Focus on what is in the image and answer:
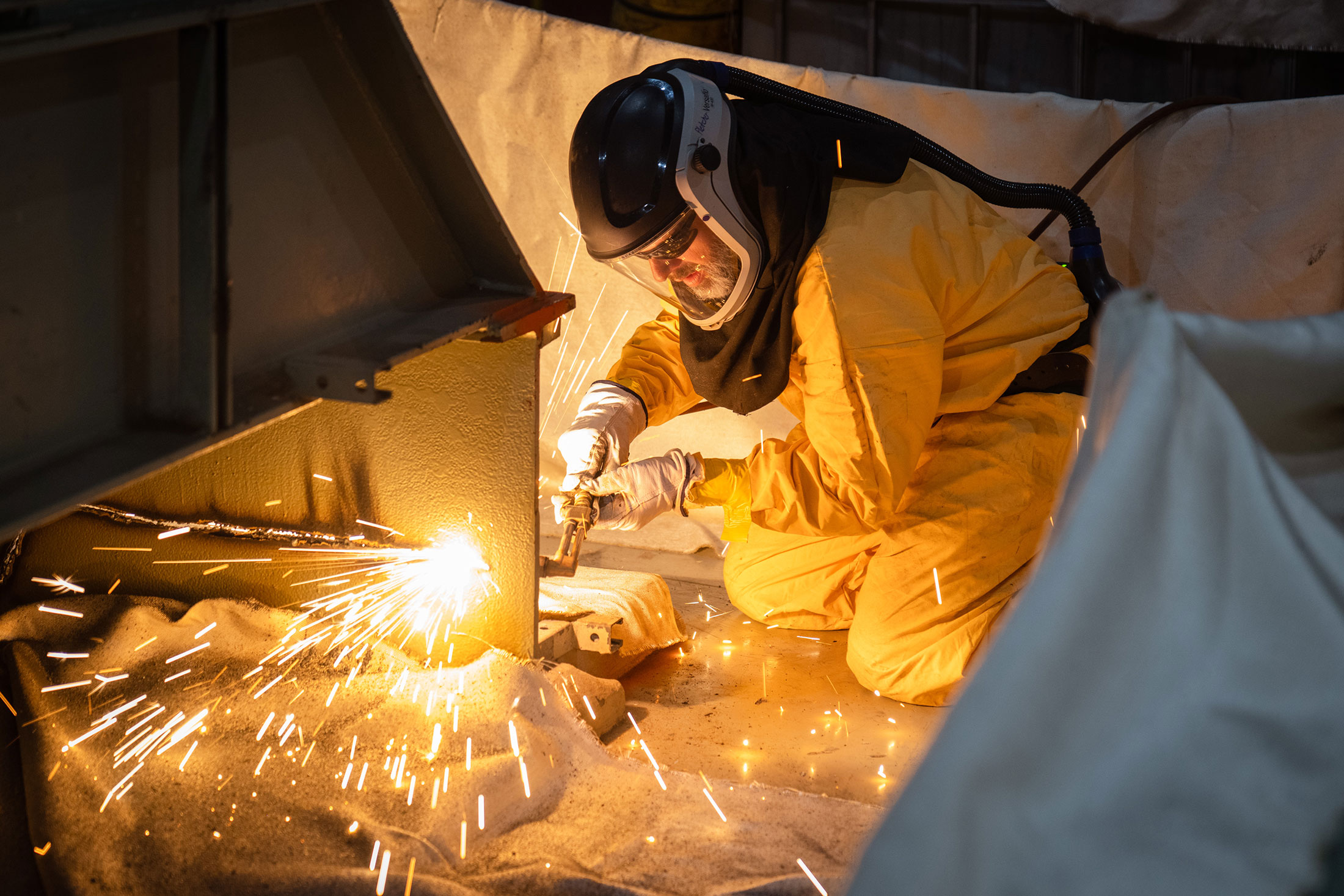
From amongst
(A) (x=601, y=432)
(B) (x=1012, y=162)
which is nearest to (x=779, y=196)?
(A) (x=601, y=432)

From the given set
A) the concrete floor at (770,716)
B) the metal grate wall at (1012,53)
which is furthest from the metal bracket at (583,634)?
the metal grate wall at (1012,53)

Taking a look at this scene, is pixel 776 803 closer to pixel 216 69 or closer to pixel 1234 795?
pixel 1234 795

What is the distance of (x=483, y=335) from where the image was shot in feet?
6.32

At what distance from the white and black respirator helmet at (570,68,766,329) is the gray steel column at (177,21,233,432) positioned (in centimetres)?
103

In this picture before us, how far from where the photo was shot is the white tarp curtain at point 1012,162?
309cm

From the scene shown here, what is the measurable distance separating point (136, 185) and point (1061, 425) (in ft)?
7.01

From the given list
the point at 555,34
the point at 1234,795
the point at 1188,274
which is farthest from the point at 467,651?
the point at 1188,274

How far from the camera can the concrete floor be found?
2.18 m

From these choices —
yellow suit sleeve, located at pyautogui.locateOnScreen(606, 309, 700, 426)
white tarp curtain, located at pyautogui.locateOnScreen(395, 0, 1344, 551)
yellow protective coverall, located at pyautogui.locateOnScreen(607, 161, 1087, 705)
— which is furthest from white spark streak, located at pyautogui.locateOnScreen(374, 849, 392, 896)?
white tarp curtain, located at pyautogui.locateOnScreen(395, 0, 1344, 551)

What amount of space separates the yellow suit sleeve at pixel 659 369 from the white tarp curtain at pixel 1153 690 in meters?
2.18

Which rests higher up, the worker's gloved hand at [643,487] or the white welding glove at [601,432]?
the white welding glove at [601,432]

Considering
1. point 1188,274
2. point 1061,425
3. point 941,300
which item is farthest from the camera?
point 1188,274

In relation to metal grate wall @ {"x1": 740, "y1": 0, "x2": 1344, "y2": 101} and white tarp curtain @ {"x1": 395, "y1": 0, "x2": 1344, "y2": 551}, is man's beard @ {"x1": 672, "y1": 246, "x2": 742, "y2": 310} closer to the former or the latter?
white tarp curtain @ {"x1": 395, "y1": 0, "x2": 1344, "y2": 551}

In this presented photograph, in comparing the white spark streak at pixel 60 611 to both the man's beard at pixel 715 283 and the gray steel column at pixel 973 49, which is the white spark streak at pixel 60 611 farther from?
the gray steel column at pixel 973 49
